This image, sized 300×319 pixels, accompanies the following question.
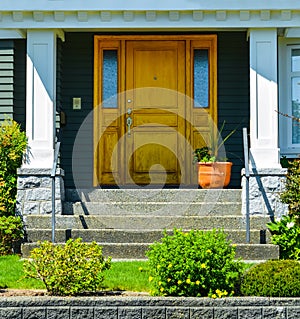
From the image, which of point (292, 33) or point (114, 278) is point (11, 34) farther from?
point (114, 278)

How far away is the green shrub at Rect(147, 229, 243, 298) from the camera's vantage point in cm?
666

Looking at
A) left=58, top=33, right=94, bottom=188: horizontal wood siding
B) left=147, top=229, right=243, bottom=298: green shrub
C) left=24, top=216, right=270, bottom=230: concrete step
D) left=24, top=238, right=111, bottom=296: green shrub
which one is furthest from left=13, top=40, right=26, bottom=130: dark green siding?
left=147, top=229, right=243, bottom=298: green shrub

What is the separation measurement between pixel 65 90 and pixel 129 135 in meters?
1.21

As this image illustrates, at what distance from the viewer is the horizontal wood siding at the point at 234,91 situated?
11.3 m

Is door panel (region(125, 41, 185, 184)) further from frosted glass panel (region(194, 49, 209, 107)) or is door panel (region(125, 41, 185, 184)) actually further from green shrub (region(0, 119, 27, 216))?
green shrub (region(0, 119, 27, 216))

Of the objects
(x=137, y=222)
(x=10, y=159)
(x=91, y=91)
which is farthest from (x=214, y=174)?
(x=10, y=159)

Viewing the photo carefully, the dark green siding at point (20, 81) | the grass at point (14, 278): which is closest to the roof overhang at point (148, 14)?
the dark green siding at point (20, 81)

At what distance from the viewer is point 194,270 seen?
6680 mm

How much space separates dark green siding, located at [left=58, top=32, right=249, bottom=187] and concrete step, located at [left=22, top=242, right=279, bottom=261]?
2570 mm

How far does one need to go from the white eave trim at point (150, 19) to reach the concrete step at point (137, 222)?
257 cm

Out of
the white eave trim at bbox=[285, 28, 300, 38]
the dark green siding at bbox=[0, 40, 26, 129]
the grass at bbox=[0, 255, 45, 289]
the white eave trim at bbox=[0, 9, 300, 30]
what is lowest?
the grass at bbox=[0, 255, 45, 289]

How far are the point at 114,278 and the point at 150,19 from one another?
3.96m

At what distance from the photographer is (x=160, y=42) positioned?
11617mm

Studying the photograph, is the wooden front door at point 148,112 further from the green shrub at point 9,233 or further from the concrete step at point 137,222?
the green shrub at point 9,233
